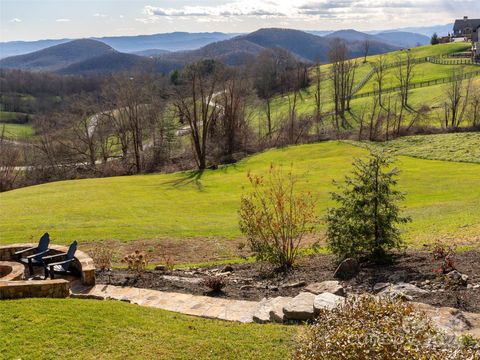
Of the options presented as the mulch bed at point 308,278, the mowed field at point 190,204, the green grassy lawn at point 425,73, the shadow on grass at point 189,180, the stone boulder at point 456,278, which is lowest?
the shadow on grass at point 189,180

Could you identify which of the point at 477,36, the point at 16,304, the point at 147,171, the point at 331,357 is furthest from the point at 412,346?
the point at 477,36

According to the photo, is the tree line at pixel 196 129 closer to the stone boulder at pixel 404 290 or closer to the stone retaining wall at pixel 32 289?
the stone retaining wall at pixel 32 289

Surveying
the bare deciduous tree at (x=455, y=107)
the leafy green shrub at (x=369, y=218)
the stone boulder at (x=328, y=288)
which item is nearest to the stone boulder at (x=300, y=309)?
the stone boulder at (x=328, y=288)

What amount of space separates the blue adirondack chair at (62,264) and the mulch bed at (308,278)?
104 cm

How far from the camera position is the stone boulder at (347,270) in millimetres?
13469

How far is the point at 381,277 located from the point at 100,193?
24904 millimetres

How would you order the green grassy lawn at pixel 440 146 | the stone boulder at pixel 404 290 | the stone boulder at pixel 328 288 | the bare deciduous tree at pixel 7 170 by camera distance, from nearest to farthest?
the stone boulder at pixel 404 290 < the stone boulder at pixel 328 288 < the green grassy lawn at pixel 440 146 < the bare deciduous tree at pixel 7 170

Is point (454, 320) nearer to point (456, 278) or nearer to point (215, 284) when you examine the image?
point (456, 278)

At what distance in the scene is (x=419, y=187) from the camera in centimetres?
3209

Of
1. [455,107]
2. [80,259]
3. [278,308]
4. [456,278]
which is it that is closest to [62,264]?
[80,259]

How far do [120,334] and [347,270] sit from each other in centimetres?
718

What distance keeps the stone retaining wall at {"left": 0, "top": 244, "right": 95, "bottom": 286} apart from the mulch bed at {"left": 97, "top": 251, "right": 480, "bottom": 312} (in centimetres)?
63

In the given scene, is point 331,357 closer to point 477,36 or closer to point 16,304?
point 16,304

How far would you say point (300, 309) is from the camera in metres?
10.6
